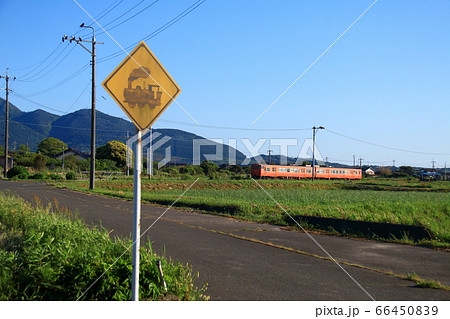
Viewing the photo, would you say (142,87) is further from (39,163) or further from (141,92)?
(39,163)

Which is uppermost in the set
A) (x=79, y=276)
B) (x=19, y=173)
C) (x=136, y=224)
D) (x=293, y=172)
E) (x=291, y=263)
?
(x=293, y=172)

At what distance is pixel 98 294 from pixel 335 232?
8146 mm

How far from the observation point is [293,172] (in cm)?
5806

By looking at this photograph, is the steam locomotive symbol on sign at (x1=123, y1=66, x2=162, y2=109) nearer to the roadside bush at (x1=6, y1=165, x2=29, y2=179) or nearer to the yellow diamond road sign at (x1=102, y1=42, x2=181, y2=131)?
the yellow diamond road sign at (x1=102, y1=42, x2=181, y2=131)

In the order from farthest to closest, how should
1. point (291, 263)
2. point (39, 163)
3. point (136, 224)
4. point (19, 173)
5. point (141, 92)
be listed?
point (39, 163), point (19, 173), point (291, 263), point (141, 92), point (136, 224)

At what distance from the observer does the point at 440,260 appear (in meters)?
7.95

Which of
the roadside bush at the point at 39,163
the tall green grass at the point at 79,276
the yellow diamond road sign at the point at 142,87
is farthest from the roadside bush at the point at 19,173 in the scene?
the yellow diamond road sign at the point at 142,87

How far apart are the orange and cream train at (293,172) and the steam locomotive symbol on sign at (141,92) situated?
49326mm

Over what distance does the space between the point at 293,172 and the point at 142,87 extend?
54808mm

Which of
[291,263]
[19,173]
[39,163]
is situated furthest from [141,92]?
[39,163]

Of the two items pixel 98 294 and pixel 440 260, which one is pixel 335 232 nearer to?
pixel 440 260

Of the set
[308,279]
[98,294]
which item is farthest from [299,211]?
[98,294]

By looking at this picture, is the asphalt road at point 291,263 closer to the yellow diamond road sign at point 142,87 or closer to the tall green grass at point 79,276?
the tall green grass at point 79,276

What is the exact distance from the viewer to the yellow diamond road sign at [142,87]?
Result: 13.7 ft
